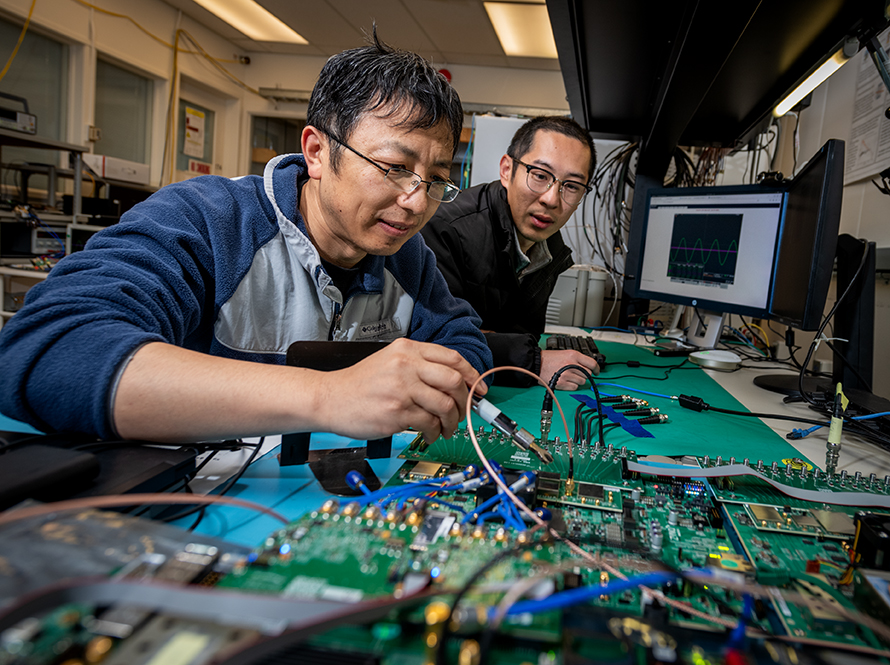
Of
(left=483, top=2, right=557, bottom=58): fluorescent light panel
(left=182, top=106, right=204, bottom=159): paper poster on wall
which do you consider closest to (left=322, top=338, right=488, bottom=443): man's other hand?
(left=483, top=2, right=557, bottom=58): fluorescent light panel

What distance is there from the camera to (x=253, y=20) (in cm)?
526

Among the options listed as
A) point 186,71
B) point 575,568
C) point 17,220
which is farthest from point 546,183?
point 186,71

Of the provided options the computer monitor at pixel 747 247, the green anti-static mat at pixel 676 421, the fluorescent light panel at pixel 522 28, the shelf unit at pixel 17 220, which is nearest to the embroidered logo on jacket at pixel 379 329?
the green anti-static mat at pixel 676 421

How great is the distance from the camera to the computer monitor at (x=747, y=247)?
132 cm

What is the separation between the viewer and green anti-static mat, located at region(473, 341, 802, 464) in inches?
39.0

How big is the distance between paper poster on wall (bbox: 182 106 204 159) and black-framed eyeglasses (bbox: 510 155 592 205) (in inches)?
197

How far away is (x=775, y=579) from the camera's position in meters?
0.49

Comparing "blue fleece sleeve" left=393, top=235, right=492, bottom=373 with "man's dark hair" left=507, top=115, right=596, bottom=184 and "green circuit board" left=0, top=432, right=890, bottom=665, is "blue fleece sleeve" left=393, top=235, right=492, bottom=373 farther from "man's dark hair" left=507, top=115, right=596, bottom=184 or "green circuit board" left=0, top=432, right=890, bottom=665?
"man's dark hair" left=507, top=115, right=596, bottom=184

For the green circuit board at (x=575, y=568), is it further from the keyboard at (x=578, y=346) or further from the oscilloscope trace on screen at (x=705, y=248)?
the oscilloscope trace on screen at (x=705, y=248)

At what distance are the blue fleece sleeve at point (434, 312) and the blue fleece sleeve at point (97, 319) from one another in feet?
1.83

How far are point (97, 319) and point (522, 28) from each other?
5026 millimetres

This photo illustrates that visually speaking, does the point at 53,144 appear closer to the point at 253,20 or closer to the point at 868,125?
the point at 253,20

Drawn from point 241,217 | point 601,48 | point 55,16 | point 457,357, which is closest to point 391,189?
point 241,217

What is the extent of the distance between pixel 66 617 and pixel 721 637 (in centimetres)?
39
